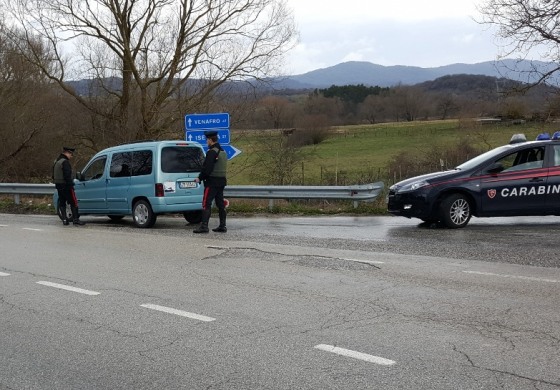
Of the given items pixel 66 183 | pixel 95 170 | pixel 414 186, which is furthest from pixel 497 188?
pixel 66 183

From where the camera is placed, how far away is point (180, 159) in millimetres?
14055

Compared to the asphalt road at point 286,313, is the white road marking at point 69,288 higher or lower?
higher

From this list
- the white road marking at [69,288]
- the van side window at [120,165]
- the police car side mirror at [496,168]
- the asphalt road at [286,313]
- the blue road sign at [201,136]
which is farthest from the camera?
the blue road sign at [201,136]

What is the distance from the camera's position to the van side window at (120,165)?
Answer: 14468 mm

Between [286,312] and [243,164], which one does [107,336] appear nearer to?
[286,312]

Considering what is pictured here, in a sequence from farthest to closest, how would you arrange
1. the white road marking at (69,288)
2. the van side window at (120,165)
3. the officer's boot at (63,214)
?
the officer's boot at (63,214), the van side window at (120,165), the white road marking at (69,288)

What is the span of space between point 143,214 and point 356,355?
32.5 feet

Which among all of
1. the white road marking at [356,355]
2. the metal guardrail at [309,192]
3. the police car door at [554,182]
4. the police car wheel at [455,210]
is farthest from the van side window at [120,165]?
the white road marking at [356,355]

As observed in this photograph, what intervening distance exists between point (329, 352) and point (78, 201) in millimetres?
12166

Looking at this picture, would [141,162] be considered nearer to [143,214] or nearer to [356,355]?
[143,214]

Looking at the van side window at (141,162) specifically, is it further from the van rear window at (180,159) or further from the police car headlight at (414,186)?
the police car headlight at (414,186)

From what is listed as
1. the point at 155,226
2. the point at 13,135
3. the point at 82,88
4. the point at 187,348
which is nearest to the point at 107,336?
the point at 187,348

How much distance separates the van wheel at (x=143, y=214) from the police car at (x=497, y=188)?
17.9ft

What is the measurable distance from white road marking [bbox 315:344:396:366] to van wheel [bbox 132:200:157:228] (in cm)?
933
